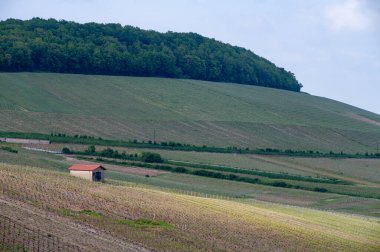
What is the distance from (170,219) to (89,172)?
1505 centimetres

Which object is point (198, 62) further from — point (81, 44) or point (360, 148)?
point (360, 148)

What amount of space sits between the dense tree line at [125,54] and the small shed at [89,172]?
5819cm

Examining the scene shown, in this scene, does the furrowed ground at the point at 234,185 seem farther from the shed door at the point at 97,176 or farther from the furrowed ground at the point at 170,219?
the furrowed ground at the point at 170,219

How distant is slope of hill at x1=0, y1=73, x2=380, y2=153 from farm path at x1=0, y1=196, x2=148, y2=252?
49333 millimetres

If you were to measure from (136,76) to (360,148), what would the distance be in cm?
3488

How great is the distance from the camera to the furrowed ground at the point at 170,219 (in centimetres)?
4184

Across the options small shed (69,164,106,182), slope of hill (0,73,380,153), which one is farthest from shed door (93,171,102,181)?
slope of hill (0,73,380,153)

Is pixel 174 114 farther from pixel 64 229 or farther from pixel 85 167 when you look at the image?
pixel 64 229

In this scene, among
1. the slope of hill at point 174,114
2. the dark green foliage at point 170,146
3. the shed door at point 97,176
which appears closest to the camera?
the shed door at point 97,176

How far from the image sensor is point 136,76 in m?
135

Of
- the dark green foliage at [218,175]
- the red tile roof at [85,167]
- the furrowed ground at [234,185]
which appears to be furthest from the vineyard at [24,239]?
the dark green foliage at [218,175]

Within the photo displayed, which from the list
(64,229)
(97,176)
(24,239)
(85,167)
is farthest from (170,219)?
(85,167)

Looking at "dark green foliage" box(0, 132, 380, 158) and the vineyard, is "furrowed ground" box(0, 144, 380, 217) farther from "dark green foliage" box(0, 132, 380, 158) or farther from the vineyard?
the vineyard

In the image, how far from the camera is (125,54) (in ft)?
442
